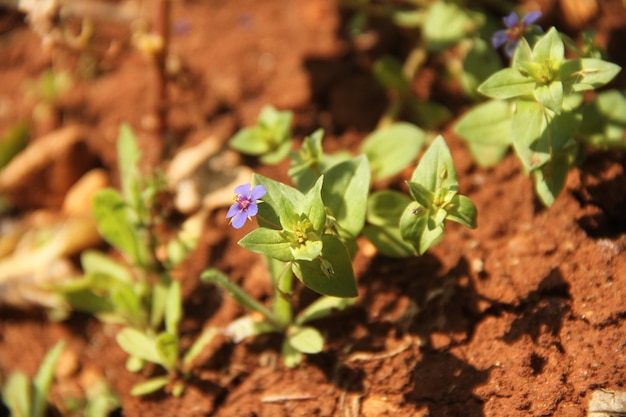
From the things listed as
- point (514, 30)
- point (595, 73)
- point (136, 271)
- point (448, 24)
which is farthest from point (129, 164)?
point (595, 73)

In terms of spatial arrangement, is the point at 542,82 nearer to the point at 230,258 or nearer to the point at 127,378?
the point at 230,258

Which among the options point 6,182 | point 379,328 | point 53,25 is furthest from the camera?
point 6,182

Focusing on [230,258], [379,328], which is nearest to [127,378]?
[230,258]

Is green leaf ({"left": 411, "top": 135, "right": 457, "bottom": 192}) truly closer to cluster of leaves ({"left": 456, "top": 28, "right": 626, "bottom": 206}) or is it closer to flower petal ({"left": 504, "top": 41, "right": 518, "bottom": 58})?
cluster of leaves ({"left": 456, "top": 28, "right": 626, "bottom": 206})

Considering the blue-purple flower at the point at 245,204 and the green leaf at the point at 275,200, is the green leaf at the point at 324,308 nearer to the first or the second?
the green leaf at the point at 275,200

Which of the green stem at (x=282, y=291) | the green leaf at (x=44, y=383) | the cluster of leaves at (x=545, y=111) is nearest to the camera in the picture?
the cluster of leaves at (x=545, y=111)

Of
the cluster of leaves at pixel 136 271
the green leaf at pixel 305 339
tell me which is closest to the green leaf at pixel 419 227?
the green leaf at pixel 305 339
